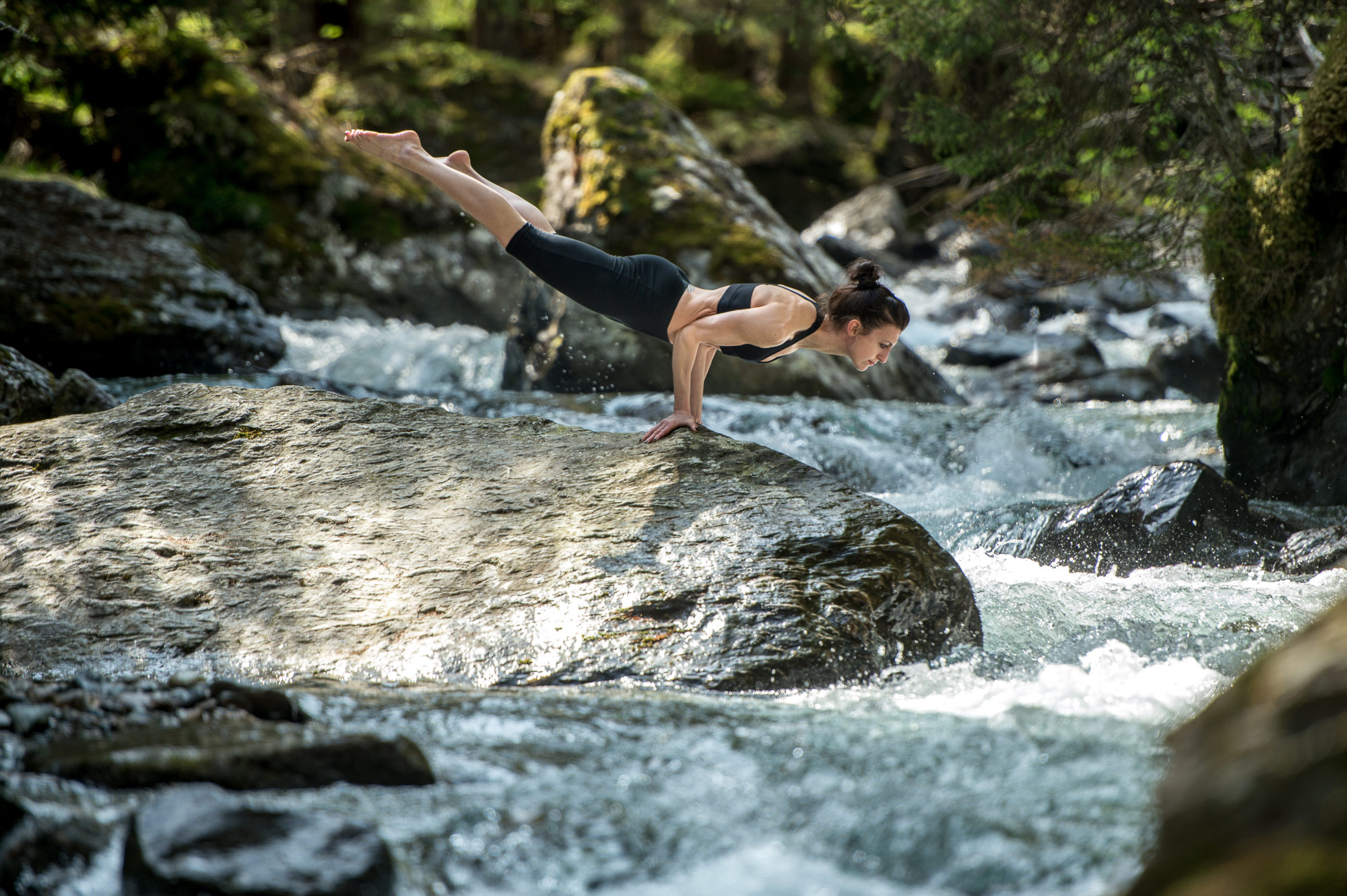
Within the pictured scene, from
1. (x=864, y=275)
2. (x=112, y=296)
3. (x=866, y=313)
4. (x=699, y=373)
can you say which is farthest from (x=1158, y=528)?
(x=112, y=296)

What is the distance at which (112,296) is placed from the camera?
8305 millimetres

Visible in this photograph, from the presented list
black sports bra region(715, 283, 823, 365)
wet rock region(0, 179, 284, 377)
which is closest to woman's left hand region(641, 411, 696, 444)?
black sports bra region(715, 283, 823, 365)

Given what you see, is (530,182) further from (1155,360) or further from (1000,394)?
(1155,360)

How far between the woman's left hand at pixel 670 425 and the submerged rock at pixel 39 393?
3.73 meters

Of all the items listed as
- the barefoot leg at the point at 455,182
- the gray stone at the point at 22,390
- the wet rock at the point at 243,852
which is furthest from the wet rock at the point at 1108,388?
the wet rock at the point at 243,852

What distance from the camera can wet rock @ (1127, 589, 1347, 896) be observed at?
149cm

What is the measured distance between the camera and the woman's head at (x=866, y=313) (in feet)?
17.1

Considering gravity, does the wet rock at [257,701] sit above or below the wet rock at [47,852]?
above

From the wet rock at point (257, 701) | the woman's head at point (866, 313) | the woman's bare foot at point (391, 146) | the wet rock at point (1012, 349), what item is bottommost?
the wet rock at point (257, 701)

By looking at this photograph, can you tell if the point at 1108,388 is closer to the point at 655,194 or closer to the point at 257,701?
the point at 655,194

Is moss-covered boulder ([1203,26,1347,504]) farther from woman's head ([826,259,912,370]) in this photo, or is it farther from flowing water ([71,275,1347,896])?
woman's head ([826,259,912,370])

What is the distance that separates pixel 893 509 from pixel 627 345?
516cm

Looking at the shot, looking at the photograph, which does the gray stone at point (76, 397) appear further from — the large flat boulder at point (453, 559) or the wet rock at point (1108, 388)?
the wet rock at point (1108, 388)

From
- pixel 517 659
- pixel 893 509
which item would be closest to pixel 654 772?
pixel 517 659
